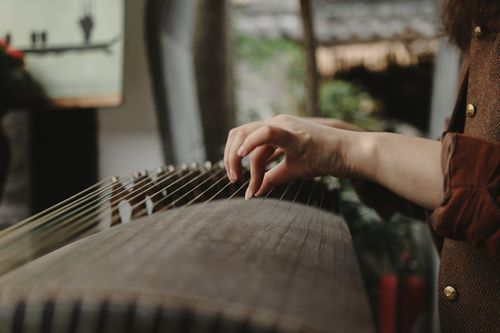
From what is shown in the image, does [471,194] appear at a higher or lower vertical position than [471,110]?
lower

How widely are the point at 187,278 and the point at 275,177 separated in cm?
63

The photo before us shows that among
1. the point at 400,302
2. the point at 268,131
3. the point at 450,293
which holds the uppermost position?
the point at 268,131

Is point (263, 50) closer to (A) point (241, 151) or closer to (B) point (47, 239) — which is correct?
(A) point (241, 151)

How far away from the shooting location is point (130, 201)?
4.46 ft

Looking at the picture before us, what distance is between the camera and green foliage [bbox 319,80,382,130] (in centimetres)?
547

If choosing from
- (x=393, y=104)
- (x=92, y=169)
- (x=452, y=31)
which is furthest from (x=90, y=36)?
(x=393, y=104)

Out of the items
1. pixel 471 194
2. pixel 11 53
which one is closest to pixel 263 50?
pixel 11 53

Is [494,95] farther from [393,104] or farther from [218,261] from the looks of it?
[393,104]

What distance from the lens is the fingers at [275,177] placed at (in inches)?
47.6

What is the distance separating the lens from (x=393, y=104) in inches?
268

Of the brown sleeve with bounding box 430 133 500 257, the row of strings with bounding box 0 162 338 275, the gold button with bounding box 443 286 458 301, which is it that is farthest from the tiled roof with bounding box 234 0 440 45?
the brown sleeve with bounding box 430 133 500 257

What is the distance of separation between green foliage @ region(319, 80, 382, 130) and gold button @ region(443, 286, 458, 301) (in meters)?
4.07

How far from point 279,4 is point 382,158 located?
22.0 ft

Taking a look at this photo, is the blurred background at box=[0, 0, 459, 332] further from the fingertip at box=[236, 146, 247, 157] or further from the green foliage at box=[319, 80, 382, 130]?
the green foliage at box=[319, 80, 382, 130]
